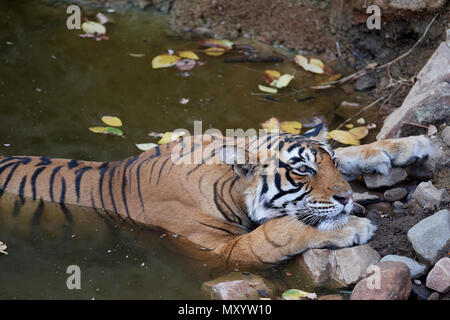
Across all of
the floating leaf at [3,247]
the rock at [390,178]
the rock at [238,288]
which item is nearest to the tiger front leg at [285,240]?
the rock at [238,288]

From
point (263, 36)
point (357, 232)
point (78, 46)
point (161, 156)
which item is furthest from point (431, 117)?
point (78, 46)

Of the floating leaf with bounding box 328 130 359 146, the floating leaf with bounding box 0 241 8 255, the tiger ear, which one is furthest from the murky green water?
the tiger ear

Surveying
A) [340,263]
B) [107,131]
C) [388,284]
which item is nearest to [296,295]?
[340,263]

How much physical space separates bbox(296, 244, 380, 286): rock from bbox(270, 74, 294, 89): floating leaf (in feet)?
7.05

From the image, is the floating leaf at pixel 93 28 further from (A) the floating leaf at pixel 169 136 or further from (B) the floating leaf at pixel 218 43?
(A) the floating leaf at pixel 169 136

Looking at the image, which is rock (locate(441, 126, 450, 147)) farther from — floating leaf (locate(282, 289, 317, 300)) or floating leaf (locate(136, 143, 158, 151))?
floating leaf (locate(136, 143, 158, 151))

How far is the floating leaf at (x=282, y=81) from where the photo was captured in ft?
15.6

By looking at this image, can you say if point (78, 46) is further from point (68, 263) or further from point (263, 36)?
point (68, 263)

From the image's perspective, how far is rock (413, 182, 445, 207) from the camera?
10.0ft

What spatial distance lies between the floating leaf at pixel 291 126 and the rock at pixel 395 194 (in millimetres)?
1067

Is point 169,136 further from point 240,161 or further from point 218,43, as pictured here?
point 218,43

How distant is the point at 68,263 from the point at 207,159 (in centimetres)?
88

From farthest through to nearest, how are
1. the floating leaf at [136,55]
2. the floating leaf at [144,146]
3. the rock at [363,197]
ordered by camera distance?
the floating leaf at [136,55], the floating leaf at [144,146], the rock at [363,197]

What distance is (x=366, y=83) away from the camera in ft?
15.6
